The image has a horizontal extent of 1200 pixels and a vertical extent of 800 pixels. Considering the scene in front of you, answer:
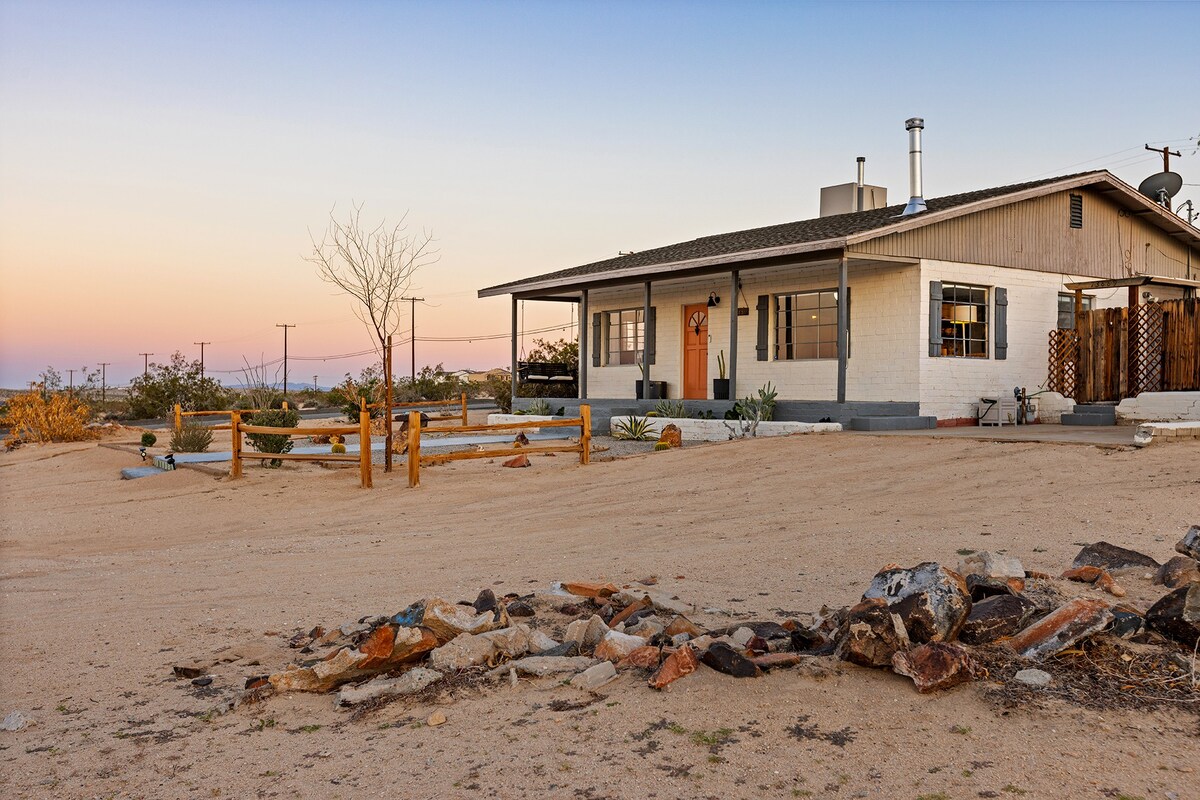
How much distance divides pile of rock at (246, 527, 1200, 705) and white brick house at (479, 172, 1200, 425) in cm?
1129

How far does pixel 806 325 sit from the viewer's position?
1816 cm

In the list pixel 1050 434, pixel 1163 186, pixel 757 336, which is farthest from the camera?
pixel 1163 186

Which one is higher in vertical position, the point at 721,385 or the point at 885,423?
the point at 721,385

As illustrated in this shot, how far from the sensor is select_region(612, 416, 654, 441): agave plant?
57.8 ft

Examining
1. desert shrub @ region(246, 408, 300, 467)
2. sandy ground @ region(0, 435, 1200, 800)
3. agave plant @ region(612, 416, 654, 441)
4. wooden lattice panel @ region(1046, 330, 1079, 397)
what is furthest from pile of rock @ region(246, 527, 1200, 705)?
wooden lattice panel @ region(1046, 330, 1079, 397)

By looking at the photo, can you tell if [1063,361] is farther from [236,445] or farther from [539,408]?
[236,445]

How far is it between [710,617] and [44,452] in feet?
57.0

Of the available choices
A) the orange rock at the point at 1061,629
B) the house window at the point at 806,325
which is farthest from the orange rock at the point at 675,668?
the house window at the point at 806,325

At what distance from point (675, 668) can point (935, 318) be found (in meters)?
13.7

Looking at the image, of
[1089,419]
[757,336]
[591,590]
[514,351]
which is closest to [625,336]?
[514,351]

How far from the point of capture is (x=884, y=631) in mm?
4008

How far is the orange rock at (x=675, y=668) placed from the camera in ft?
13.3

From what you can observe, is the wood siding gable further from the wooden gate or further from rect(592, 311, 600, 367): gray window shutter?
rect(592, 311, 600, 367): gray window shutter

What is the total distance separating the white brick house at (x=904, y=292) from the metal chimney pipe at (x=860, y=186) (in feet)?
8.16
